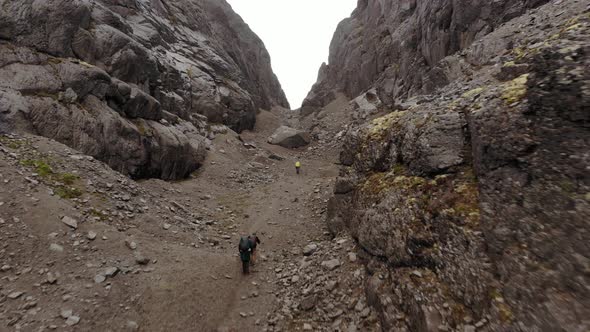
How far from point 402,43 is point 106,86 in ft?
143

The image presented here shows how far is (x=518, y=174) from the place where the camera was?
8.84m

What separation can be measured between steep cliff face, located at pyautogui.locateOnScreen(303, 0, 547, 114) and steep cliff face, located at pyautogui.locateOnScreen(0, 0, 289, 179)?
91.6ft

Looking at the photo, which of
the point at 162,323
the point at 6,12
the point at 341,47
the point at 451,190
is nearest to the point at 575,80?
the point at 451,190

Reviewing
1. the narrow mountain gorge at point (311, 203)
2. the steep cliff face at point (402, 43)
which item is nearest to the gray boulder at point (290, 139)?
the narrow mountain gorge at point (311, 203)

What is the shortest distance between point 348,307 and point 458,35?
3565 centimetres

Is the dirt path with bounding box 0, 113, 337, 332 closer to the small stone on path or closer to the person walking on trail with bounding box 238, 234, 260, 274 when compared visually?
the small stone on path

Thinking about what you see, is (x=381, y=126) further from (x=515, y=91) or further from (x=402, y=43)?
(x=402, y=43)

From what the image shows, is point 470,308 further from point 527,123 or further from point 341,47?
point 341,47

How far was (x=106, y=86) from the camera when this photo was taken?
2675 centimetres

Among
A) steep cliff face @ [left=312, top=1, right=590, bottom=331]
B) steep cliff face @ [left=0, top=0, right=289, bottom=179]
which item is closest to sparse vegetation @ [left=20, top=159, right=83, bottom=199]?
steep cliff face @ [left=0, top=0, right=289, bottom=179]

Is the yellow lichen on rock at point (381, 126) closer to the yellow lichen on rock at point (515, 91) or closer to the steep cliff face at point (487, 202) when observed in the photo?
the steep cliff face at point (487, 202)

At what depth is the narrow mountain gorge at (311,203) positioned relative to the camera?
8016mm

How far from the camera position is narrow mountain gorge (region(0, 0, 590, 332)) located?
802cm

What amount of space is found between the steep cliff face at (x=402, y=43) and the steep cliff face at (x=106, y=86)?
91.6 ft
